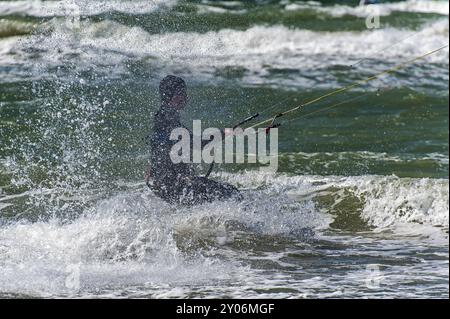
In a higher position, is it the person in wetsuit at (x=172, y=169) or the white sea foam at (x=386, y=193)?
the person in wetsuit at (x=172, y=169)

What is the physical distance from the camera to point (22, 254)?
916 cm

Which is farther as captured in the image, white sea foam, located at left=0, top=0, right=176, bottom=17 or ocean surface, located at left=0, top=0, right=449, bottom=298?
white sea foam, located at left=0, top=0, right=176, bottom=17

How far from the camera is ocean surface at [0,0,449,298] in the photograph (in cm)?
886

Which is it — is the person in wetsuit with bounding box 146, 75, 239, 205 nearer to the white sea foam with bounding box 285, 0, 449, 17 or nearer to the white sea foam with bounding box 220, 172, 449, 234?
the white sea foam with bounding box 220, 172, 449, 234

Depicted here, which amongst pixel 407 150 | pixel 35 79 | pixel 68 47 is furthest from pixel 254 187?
pixel 35 79

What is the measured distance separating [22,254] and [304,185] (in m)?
4.68

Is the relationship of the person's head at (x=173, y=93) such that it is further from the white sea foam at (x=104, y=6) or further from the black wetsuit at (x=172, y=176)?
the white sea foam at (x=104, y=6)

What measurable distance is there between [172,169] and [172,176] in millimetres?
81

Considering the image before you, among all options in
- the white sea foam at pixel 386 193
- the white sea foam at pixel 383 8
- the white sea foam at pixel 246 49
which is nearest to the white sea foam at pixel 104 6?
the white sea foam at pixel 246 49

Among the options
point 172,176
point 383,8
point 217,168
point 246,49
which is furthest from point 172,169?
point 383,8

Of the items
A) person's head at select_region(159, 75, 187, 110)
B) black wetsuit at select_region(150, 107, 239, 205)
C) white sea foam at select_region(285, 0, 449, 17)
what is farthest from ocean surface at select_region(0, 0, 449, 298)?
white sea foam at select_region(285, 0, 449, 17)

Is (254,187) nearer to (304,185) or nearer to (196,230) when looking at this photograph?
(304,185)

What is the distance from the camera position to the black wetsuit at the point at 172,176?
405 inches

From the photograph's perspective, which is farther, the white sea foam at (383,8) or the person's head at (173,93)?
the white sea foam at (383,8)
